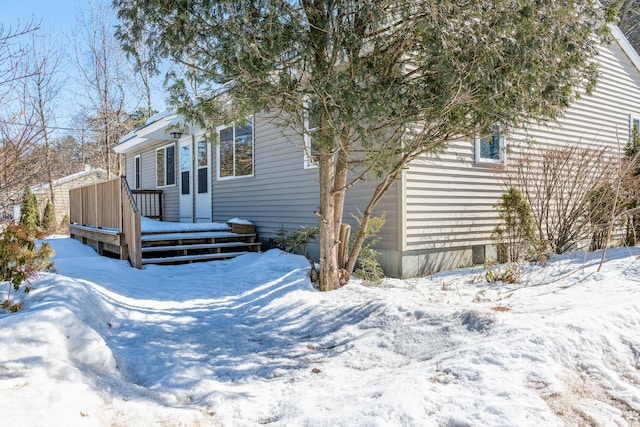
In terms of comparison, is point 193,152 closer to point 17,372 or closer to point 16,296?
point 16,296

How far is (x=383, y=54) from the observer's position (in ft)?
14.8

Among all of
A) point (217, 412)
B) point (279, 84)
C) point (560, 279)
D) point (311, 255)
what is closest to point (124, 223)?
point (311, 255)

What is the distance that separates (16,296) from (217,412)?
2.84 m

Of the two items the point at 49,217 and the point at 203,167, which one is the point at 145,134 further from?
the point at 49,217

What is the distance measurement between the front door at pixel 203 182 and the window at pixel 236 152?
641mm

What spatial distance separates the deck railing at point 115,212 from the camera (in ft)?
24.1

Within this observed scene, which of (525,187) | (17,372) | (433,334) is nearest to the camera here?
(17,372)

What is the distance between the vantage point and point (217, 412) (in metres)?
2.68

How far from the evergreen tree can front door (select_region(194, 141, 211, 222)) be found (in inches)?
268

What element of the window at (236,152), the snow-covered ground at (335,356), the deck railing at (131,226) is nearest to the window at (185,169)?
the window at (236,152)

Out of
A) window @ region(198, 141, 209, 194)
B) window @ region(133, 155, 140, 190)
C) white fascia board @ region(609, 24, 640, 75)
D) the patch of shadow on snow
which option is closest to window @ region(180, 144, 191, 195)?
window @ region(198, 141, 209, 194)

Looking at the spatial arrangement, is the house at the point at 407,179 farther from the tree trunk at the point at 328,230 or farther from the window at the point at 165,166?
the tree trunk at the point at 328,230

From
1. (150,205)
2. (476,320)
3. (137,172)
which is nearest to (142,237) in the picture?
(476,320)

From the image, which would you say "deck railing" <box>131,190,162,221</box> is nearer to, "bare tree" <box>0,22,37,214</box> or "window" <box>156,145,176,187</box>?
"window" <box>156,145,176,187</box>
